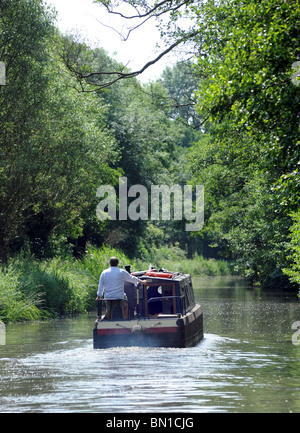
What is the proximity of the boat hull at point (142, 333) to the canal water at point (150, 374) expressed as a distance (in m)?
0.32

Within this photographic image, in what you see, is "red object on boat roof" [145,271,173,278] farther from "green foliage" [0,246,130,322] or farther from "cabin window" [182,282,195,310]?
"green foliage" [0,246,130,322]

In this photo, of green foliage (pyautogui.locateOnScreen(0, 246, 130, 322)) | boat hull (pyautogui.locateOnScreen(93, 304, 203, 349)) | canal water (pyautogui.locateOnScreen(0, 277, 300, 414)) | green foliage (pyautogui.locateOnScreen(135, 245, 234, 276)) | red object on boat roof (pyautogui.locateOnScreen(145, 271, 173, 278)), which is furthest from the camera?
green foliage (pyautogui.locateOnScreen(135, 245, 234, 276))

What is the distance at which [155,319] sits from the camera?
16.5 meters

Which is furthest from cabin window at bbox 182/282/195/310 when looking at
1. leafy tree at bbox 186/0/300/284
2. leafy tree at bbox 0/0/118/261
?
leafy tree at bbox 0/0/118/261

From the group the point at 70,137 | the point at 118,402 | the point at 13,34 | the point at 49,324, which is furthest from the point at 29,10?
the point at 118,402

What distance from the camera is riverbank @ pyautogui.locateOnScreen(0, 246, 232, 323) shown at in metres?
24.0

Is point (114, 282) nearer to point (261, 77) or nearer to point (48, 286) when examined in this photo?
point (261, 77)

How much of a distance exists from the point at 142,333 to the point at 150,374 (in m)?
3.30

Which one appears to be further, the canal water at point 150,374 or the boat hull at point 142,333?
the boat hull at point 142,333

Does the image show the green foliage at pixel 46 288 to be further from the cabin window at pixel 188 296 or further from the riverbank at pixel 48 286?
the cabin window at pixel 188 296

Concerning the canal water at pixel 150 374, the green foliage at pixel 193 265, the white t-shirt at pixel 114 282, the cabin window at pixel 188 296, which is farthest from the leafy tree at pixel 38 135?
the green foliage at pixel 193 265

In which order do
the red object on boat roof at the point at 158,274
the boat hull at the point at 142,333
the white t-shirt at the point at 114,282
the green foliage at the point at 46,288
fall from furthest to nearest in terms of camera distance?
1. the green foliage at the point at 46,288
2. the red object on boat roof at the point at 158,274
3. the white t-shirt at the point at 114,282
4. the boat hull at the point at 142,333

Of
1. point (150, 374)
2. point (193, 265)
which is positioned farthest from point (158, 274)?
point (193, 265)

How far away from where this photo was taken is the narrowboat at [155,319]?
16203 millimetres
